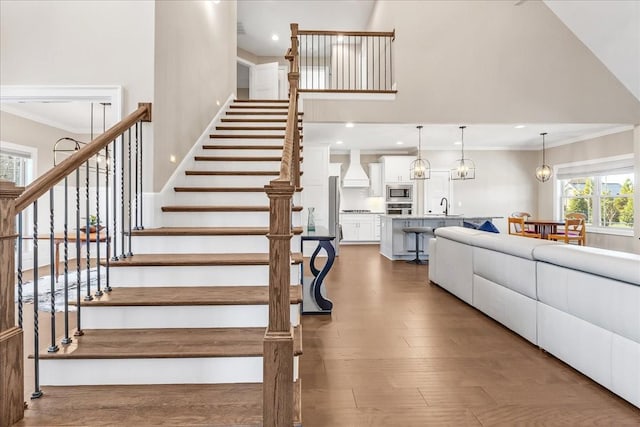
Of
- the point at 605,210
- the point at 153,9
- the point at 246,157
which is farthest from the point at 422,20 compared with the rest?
the point at 605,210

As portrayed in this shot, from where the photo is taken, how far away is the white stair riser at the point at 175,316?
2150 mm

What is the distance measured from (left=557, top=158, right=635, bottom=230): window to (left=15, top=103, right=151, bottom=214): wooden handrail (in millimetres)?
8277

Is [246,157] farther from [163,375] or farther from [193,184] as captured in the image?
[163,375]

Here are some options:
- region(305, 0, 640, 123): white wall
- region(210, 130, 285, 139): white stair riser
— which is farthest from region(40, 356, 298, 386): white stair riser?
region(305, 0, 640, 123): white wall

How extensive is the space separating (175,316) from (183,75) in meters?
→ 2.59

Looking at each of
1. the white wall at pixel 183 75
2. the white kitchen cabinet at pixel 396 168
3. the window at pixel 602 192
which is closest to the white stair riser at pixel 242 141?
the white wall at pixel 183 75

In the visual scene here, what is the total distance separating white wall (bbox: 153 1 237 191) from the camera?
3.11 meters

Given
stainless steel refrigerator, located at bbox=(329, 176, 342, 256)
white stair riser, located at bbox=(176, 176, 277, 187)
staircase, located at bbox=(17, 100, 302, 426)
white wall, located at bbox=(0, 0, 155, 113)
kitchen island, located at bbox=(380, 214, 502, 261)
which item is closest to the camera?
staircase, located at bbox=(17, 100, 302, 426)

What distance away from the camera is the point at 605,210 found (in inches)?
292

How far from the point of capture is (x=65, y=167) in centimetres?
195

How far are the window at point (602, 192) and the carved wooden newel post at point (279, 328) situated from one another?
7854 millimetres

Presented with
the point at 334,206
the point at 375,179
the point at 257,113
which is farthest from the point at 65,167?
the point at 375,179

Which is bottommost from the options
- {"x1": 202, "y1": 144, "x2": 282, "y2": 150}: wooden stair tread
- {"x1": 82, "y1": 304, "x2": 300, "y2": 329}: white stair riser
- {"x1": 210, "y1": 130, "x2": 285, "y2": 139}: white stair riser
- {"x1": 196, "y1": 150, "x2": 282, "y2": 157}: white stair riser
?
{"x1": 82, "y1": 304, "x2": 300, "y2": 329}: white stair riser

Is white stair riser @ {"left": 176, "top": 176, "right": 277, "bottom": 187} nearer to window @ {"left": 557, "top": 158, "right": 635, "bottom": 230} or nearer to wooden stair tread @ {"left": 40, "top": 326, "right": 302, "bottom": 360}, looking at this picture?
wooden stair tread @ {"left": 40, "top": 326, "right": 302, "bottom": 360}
